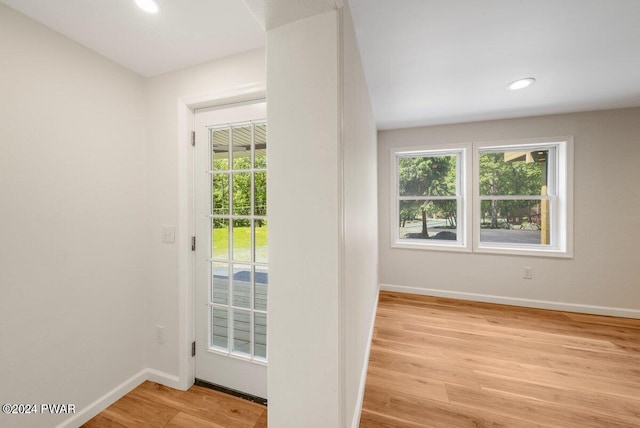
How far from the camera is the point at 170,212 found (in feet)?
5.91

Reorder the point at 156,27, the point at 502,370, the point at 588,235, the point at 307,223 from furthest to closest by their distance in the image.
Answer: the point at 588,235 < the point at 502,370 < the point at 156,27 < the point at 307,223

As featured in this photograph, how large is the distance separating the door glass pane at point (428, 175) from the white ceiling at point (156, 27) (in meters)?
2.78

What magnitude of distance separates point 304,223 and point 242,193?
3.01 ft

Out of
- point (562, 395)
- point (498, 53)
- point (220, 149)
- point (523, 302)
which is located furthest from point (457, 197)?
point (220, 149)

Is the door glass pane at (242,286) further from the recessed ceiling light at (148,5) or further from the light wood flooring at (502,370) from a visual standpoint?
the recessed ceiling light at (148,5)

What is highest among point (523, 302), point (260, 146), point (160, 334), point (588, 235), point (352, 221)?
point (260, 146)

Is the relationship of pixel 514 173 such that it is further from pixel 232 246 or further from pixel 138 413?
pixel 138 413

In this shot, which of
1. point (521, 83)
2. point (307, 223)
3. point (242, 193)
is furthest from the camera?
point (521, 83)

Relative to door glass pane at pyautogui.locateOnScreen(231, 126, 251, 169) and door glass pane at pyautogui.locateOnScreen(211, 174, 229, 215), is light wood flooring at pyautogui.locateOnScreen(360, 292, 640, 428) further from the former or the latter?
door glass pane at pyautogui.locateOnScreen(231, 126, 251, 169)

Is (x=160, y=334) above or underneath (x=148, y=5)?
underneath

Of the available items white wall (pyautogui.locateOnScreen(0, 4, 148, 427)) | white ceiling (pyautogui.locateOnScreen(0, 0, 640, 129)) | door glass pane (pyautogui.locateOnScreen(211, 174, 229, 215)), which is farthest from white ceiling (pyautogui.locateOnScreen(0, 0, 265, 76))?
door glass pane (pyautogui.locateOnScreen(211, 174, 229, 215))

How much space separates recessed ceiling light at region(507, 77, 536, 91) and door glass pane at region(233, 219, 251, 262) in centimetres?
257

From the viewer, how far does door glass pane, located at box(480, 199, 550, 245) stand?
3.24 m

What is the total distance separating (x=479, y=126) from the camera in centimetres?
322
